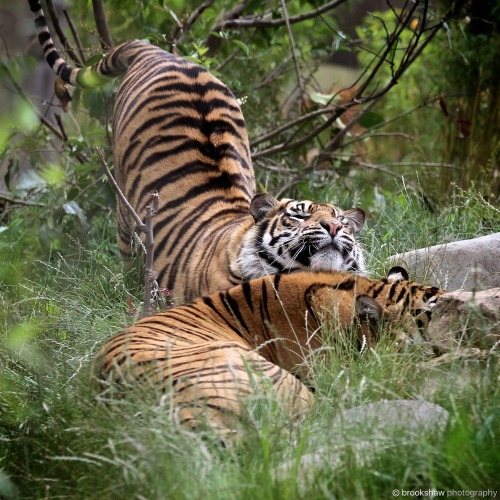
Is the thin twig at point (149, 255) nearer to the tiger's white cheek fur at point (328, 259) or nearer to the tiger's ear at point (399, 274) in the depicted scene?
the tiger's white cheek fur at point (328, 259)

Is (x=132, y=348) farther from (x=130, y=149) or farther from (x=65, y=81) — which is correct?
(x=65, y=81)

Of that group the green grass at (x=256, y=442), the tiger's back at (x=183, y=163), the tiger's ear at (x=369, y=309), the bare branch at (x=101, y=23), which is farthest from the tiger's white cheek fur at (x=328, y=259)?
the bare branch at (x=101, y=23)

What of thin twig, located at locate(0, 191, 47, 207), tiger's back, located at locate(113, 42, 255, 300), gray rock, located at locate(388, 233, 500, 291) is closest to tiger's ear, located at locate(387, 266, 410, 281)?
gray rock, located at locate(388, 233, 500, 291)

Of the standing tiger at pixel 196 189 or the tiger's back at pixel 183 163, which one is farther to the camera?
the tiger's back at pixel 183 163

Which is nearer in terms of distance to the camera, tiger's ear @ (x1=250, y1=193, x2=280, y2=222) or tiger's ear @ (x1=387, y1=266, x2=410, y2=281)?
tiger's ear @ (x1=387, y1=266, x2=410, y2=281)

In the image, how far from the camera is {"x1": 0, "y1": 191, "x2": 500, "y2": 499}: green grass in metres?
2.55

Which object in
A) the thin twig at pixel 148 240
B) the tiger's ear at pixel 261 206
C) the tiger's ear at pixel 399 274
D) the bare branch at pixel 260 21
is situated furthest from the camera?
the bare branch at pixel 260 21

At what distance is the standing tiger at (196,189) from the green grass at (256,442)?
1104mm

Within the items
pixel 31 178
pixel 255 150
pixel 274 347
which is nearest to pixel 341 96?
pixel 255 150

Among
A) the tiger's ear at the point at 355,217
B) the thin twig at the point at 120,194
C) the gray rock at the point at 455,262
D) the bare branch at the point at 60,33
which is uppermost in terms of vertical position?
the bare branch at the point at 60,33

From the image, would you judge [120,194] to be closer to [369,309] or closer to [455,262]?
[369,309]

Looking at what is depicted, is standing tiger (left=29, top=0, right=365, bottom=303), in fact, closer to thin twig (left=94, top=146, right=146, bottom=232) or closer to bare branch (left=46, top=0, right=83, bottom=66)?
bare branch (left=46, top=0, right=83, bottom=66)

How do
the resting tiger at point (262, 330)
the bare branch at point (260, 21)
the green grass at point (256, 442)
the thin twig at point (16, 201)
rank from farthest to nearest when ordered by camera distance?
1. the bare branch at point (260, 21)
2. the thin twig at point (16, 201)
3. the resting tiger at point (262, 330)
4. the green grass at point (256, 442)

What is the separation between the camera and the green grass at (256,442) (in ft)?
8.36
